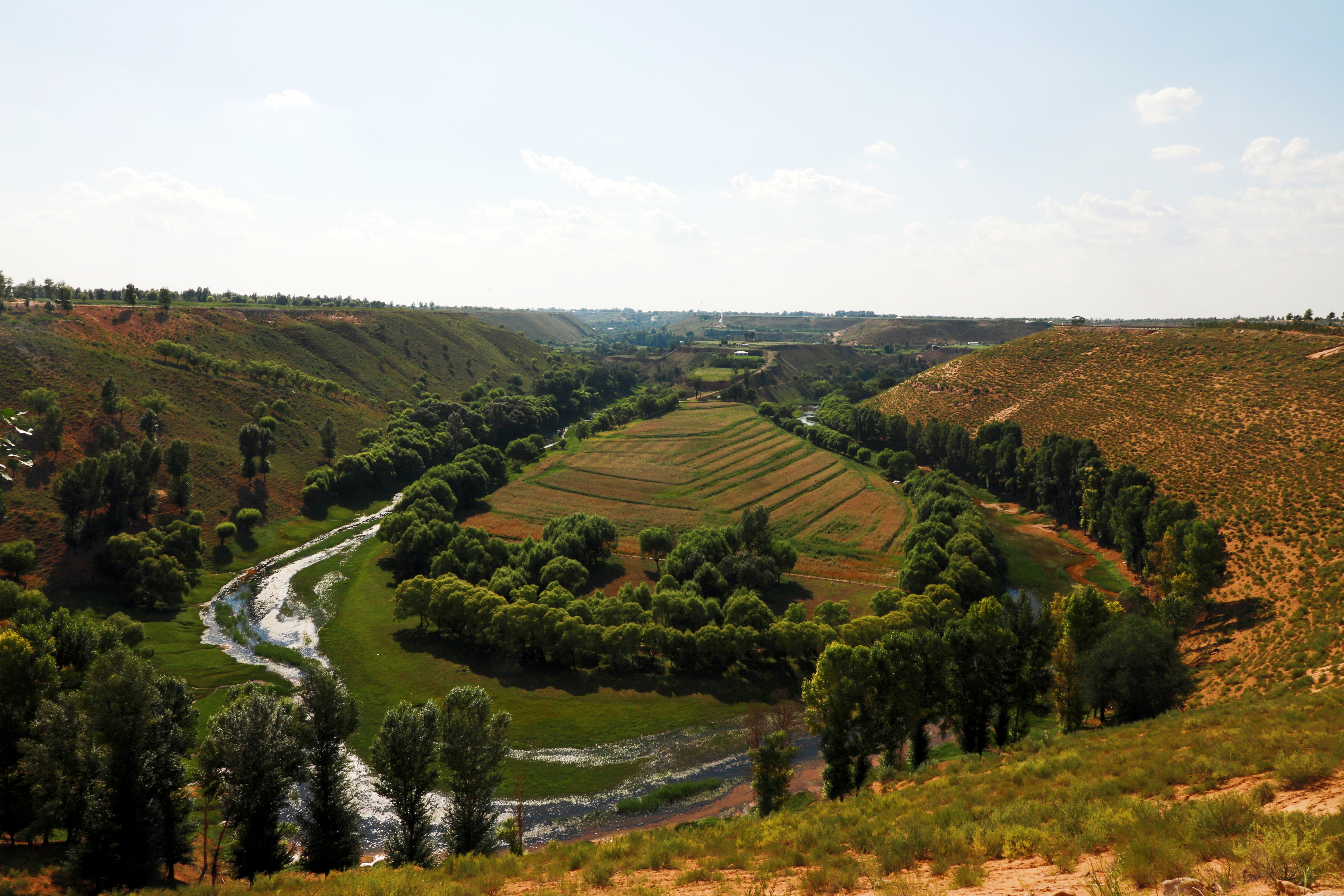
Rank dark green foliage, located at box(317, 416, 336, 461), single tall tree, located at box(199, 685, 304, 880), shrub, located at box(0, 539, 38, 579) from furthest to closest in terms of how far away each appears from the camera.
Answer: dark green foliage, located at box(317, 416, 336, 461), shrub, located at box(0, 539, 38, 579), single tall tree, located at box(199, 685, 304, 880)

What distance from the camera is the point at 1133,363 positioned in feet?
475

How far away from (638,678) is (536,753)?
592 inches

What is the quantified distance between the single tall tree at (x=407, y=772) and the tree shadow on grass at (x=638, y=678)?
2961 centimetres

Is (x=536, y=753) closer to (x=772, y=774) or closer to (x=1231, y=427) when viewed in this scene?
(x=772, y=774)

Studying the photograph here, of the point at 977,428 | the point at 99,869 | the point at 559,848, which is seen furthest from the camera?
the point at 977,428

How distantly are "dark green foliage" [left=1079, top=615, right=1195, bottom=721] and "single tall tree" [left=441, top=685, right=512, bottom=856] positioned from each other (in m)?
45.9

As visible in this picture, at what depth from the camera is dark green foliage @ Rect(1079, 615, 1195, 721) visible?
4784cm

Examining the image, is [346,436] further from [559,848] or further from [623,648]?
[559,848]

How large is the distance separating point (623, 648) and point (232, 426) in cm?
11345

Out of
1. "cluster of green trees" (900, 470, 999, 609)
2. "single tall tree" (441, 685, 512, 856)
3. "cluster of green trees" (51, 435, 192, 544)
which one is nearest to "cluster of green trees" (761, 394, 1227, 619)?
"cluster of green trees" (900, 470, 999, 609)

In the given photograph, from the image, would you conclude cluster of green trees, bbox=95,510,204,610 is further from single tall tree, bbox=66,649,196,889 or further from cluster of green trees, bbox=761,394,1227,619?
cluster of green trees, bbox=761,394,1227,619

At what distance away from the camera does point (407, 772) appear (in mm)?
40938

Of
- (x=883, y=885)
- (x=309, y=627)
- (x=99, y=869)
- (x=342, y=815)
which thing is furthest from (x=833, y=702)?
(x=309, y=627)

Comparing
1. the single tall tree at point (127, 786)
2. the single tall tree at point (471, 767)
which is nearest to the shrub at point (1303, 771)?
the single tall tree at point (471, 767)
